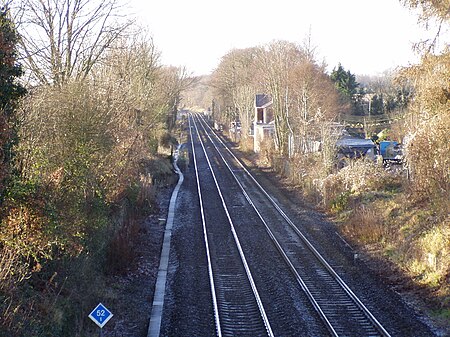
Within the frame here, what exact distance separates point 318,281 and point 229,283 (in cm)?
215

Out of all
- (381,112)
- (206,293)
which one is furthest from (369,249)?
(381,112)

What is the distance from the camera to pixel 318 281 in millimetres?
12867

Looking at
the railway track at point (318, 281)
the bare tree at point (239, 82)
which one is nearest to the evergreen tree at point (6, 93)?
the railway track at point (318, 281)

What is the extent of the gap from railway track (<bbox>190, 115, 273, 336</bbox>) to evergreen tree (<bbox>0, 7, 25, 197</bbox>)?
4.93 m

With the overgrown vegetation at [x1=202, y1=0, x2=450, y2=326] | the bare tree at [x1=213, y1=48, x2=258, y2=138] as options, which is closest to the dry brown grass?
the overgrown vegetation at [x1=202, y1=0, x2=450, y2=326]

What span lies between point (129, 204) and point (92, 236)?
6522mm

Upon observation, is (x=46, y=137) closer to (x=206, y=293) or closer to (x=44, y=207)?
(x=44, y=207)

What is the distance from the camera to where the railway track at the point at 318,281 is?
10188mm

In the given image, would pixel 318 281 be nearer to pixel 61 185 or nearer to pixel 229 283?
pixel 229 283

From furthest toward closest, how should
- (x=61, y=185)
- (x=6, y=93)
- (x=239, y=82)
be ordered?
(x=239, y=82), (x=61, y=185), (x=6, y=93)

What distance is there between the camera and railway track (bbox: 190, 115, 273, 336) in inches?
405

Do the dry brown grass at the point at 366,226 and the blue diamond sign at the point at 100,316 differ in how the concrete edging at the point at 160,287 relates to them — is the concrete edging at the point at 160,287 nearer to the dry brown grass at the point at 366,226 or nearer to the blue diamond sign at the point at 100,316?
the blue diamond sign at the point at 100,316

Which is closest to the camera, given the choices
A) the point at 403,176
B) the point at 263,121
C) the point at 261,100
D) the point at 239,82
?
the point at 403,176

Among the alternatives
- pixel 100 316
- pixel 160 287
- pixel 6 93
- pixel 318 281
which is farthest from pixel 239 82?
pixel 100 316
